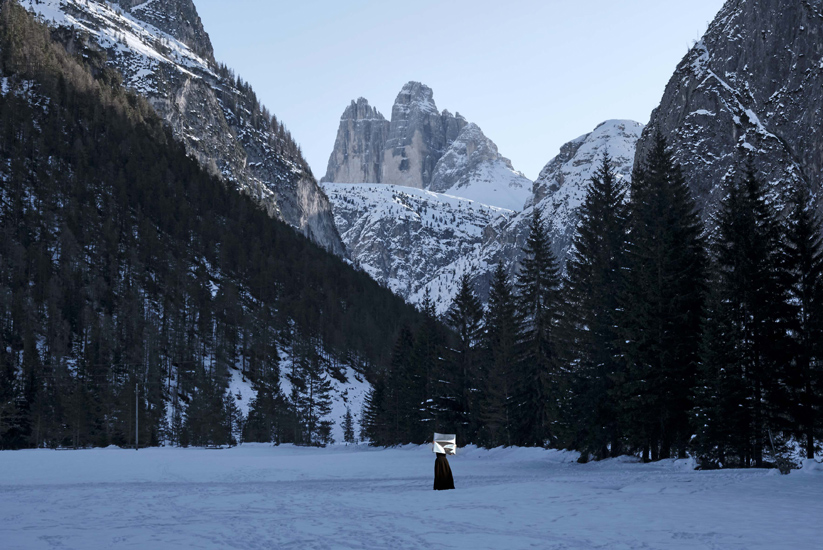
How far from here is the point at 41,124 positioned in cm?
15550

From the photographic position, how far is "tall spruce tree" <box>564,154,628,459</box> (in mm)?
34750

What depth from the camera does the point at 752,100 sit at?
116 metres

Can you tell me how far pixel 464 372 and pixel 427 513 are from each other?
44.6 m

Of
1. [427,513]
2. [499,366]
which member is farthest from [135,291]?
[427,513]

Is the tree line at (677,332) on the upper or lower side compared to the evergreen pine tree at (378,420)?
upper

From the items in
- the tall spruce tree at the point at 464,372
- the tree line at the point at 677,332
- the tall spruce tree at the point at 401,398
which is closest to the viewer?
the tree line at the point at 677,332

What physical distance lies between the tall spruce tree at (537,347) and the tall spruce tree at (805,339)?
17.2m

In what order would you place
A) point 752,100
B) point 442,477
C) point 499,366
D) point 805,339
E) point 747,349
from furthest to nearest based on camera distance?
point 752,100 → point 499,366 → point 805,339 → point 747,349 → point 442,477

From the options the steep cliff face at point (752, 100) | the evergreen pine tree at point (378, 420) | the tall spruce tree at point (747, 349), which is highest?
the steep cliff face at point (752, 100)

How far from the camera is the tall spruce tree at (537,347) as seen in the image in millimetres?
46125

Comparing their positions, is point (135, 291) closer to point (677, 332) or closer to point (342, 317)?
point (342, 317)

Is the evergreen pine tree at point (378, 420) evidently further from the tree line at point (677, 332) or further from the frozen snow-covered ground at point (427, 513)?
the frozen snow-covered ground at point (427, 513)

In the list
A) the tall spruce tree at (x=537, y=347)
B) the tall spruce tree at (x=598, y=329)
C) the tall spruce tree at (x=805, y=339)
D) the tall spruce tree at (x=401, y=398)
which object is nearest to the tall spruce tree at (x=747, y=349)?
the tall spruce tree at (x=805, y=339)

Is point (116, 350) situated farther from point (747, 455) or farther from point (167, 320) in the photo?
point (747, 455)
